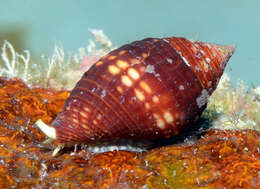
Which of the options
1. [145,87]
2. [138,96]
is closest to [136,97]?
[138,96]

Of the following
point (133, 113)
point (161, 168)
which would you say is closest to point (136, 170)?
point (161, 168)

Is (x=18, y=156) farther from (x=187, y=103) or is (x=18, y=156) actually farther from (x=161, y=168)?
(x=187, y=103)

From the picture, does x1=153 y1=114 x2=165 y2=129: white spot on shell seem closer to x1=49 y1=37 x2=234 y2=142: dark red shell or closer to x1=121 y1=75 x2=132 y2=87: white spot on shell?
x1=49 y1=37 x2=234 y2=142: dark red shell

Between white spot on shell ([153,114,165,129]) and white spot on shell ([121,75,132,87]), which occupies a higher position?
white spot on shell ([121,75,132,87])

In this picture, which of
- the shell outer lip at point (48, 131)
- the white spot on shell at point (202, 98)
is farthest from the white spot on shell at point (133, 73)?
the shell outer lip at point (48, 131)

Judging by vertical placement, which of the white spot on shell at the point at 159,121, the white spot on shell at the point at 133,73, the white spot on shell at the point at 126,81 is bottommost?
the white spot on shell at the point at 159,121

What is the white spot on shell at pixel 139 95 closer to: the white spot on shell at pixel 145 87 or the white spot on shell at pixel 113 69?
the white spot on shell at pixel 145 87

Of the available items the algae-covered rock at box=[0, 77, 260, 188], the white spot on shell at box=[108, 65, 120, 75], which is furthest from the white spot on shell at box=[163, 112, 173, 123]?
the white spot on shell at box=[108, 65, 120, 75]

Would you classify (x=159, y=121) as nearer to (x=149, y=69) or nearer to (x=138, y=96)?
(x=138, y=96)
